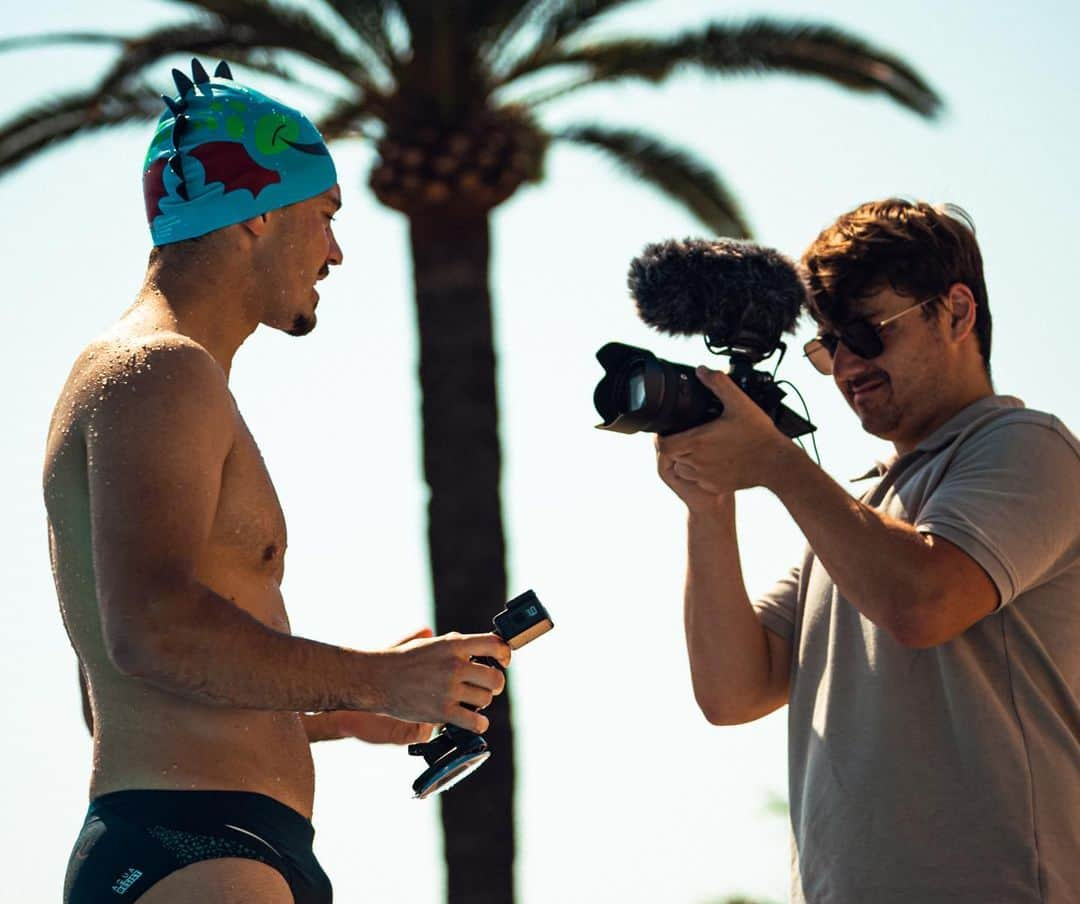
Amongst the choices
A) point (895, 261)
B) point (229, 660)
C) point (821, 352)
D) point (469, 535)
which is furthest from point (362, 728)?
point (469, 535)

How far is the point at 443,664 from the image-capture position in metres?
2.87

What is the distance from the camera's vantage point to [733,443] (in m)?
3.58

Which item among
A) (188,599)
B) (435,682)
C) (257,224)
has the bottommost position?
(435,682)

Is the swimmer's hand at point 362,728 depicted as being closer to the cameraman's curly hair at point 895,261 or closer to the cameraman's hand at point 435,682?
the cameraman's hand at point 435,682

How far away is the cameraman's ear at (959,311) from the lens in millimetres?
3953

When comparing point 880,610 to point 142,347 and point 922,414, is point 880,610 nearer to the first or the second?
point 922,414

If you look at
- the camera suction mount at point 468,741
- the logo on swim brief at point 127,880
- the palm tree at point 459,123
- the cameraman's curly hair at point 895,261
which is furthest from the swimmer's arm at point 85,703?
the palm tree at point 459,123

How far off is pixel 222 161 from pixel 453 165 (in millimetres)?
7914

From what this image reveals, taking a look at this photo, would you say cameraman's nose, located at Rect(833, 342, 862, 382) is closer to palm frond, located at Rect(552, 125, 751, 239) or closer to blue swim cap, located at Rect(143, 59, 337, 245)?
blue swim cap, located at Rect(143, 59, 337, 245)

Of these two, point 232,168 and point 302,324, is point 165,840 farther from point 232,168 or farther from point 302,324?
point 232,168

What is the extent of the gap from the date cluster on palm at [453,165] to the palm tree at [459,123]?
0.4 inches

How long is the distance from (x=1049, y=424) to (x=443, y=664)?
63.5 inches

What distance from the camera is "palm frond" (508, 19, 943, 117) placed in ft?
36.1

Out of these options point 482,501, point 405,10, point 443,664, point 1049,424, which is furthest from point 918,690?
point 405,10
